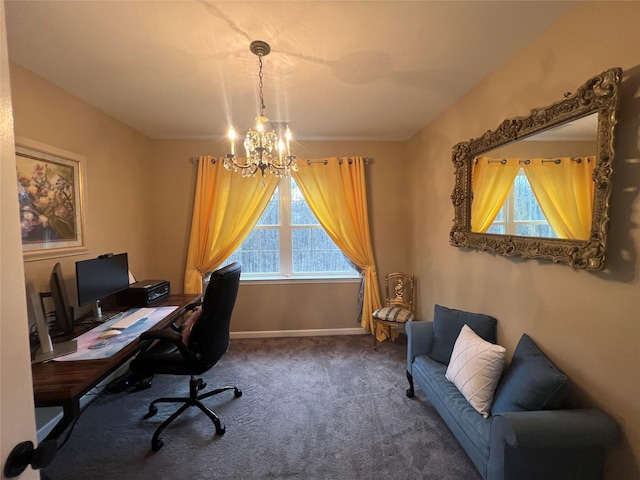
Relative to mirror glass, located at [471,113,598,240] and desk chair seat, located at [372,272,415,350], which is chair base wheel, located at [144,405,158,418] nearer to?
desk chair seat, located at [372,272,415,350]

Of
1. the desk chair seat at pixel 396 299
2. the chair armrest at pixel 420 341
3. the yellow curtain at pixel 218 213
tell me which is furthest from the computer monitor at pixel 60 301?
the desk chair seat at pixel 396 299

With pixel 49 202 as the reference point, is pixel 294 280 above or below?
below

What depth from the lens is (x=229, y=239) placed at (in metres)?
3.53

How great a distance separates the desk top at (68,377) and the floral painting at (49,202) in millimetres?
936

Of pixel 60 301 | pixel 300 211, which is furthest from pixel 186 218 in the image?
pixel 60 301

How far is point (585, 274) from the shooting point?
1438 mm

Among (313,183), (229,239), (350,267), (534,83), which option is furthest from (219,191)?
(534,83)

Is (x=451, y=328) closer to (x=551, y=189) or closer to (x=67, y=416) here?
(x=551, y=189)

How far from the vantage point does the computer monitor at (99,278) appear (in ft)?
6.77

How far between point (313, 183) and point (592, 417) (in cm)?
306

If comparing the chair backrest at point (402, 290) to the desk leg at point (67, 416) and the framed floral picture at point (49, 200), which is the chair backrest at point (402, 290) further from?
the framed floral picture at point (49, 200)

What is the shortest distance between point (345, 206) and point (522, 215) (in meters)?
2.07

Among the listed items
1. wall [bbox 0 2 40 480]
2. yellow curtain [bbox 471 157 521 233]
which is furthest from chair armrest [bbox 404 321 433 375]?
wall [bbox 0 2 40 480]

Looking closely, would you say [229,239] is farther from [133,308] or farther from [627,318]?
[627,318]
